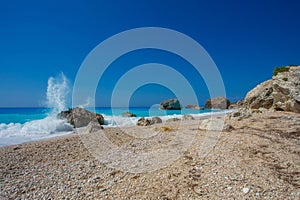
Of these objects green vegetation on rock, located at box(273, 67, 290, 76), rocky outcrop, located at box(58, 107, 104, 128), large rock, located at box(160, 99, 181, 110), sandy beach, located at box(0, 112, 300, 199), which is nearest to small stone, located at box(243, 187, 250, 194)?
sandy beach, located at box(0, 112, 300, 199)

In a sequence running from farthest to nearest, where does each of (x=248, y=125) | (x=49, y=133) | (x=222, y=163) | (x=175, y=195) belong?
1. (x=49, y=133)
2. (x=248, y=125)
3. (x=222, y=163)
4. (x=175, y=195)

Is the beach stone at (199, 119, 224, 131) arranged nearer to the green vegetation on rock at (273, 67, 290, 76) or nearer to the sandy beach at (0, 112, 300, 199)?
the sandy beach at (0, 112, 300, 199)

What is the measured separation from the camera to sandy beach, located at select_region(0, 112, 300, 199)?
323 centimetres

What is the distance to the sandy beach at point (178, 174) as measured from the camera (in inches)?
127

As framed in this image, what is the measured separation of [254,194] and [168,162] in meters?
2.01

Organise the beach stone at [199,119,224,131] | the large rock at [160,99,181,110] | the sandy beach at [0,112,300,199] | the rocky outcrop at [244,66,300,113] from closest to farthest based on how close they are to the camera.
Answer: the sandy beach at [0,112,300,199] < the beach stone at [199,119,224,131] < the rocky outcrop at [244,66,300,113] < the large rock at [160,99,181,110]

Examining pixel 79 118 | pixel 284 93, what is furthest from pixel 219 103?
pixel 79 118

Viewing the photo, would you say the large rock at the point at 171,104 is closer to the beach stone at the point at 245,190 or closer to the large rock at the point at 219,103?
the large rock at the point at 219,103

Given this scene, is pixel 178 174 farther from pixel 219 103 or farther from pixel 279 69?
pixel 219 103

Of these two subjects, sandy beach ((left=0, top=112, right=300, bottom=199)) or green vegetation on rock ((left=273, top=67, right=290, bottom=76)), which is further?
green vegetation on rock ((left=273, top=67, right=290, bottom=76))

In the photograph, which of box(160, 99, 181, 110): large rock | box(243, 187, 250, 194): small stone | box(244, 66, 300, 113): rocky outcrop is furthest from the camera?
box(160, 99, 181, 110): large rock

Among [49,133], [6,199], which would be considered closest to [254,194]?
[6,199]

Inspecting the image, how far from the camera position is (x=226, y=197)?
119 inches

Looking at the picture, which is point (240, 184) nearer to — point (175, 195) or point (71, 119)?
point (175, 195)
